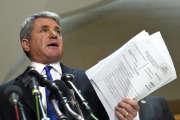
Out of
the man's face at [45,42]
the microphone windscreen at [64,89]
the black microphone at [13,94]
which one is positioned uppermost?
the man's face at [45,42]

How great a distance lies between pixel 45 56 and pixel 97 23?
4.00ft

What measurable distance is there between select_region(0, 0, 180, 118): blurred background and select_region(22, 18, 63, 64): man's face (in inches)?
39.0

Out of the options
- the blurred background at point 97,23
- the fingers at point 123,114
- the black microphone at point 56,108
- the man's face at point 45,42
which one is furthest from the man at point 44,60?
the blurred background at point 97,23

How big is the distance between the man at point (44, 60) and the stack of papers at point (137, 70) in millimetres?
200

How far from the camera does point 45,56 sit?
5.39ft

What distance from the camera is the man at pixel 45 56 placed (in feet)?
4.88

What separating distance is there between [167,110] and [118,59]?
0.77 meters

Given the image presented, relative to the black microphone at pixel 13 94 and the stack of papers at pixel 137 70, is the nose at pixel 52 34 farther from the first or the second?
the black microphone at pixel 13 94

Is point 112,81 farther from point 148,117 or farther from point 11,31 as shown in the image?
point 11,31

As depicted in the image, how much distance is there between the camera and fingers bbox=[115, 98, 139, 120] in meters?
1.19

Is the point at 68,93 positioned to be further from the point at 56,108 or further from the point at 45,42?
the point at 45,42

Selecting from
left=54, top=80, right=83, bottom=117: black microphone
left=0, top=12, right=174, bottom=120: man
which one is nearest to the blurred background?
left=0, top=12, right=174, bottom=120: man

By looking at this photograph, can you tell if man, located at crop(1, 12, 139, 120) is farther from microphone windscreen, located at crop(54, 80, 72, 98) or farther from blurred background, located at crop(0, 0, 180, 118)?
blurred background, located at crop(0, 0, 180, 118)

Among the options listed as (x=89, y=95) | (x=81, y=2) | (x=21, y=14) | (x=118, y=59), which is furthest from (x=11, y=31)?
(x=118, y=59)
